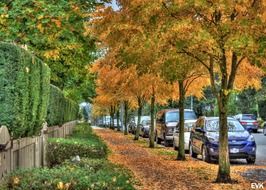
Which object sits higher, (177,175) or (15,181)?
(15,181)

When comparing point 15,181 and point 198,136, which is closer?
point 15,181

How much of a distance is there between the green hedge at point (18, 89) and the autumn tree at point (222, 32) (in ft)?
13.0

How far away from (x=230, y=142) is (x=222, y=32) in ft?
25.6

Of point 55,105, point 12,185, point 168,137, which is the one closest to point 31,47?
point 55,105

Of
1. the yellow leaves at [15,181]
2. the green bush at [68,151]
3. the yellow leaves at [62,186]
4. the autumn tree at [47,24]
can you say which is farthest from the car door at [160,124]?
the yellow leaves at [62,186]

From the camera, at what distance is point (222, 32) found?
1247 cm

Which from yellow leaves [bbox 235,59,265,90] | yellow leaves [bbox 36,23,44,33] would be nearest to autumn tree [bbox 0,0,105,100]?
yellow leaves [bbox 36,23,44,33]

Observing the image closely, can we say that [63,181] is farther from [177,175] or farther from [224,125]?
[177,175]

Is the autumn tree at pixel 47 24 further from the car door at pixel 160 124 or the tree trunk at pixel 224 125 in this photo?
the car door at pixel 160 124

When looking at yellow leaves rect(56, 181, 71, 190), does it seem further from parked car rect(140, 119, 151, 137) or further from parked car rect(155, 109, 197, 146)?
parked car rect(140, 119, 151, 137)

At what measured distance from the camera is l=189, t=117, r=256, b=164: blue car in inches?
764

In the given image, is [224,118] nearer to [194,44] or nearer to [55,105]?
[194,44]

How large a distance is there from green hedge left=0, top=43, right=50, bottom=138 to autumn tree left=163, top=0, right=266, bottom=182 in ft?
13.0

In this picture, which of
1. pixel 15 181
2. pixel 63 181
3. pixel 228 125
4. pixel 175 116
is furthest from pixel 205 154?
pixel 15 181
